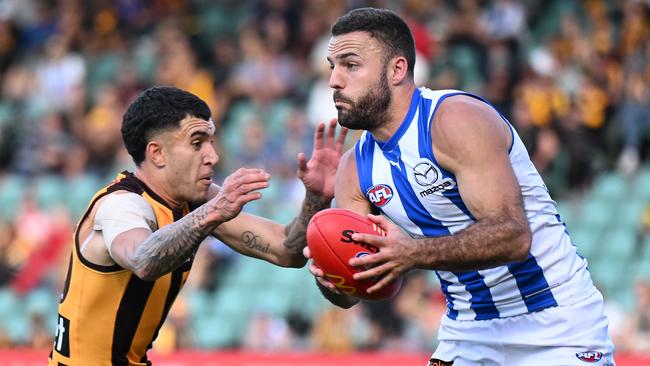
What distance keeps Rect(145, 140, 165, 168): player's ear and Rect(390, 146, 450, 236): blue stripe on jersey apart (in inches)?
45.1

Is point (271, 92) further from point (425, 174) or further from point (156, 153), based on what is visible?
point (425, 174)

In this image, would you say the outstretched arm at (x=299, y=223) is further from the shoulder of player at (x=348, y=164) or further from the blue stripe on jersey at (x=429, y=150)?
the blue stripe on jersey at (x=429, y=150)

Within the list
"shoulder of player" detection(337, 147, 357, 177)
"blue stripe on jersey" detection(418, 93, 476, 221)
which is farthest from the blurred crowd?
"blue stripe on jersey" detection(418, 93, 476, 221)

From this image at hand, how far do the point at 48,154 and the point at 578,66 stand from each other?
624 centimetres

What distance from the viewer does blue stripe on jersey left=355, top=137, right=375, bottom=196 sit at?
Answer: 565cm

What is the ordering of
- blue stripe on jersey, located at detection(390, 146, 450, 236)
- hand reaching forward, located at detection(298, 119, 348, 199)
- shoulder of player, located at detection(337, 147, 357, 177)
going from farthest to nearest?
1. hand reaching forward, located at detection(298, 119, 348, 199)
2. shoulder of player, located at detection(337, 147, 357, 177)
3. blue stripe on jersey, located at detection(390, 146, 450, 236)

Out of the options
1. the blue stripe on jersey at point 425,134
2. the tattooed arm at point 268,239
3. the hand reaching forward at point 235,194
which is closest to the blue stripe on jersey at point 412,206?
the blue stripe on jersey at point 425,134

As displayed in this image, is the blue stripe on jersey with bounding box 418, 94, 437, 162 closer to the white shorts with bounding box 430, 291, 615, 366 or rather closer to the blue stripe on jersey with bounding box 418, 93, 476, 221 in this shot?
the blue stripe on jersey with bounding box 418, 93, 476, 221

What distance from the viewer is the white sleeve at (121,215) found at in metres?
5.48

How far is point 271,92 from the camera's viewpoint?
13.6m

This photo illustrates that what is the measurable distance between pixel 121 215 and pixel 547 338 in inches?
79.3

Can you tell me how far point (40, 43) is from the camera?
15.6 meters

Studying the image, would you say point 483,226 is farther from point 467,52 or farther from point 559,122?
point 467,52

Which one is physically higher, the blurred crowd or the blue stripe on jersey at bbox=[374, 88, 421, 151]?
the blurred crowd
